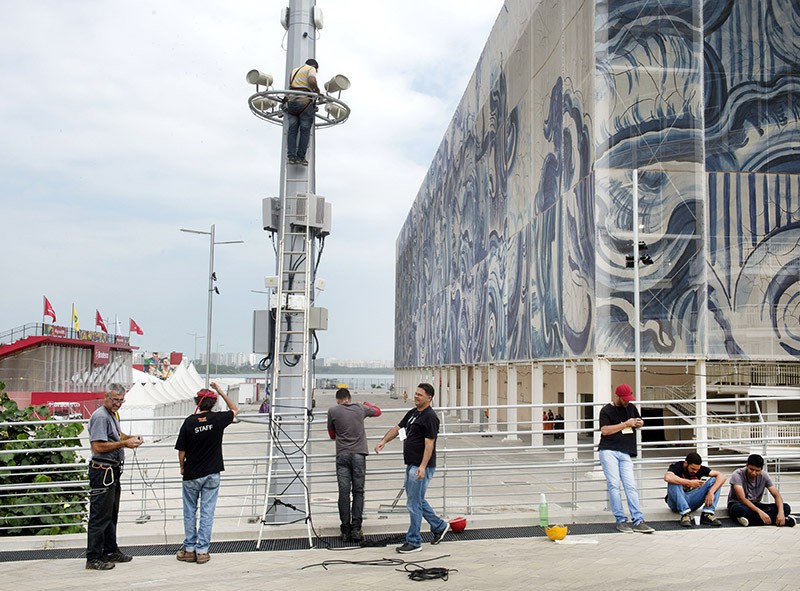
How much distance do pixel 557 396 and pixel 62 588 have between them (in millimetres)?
36421

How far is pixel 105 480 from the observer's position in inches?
325

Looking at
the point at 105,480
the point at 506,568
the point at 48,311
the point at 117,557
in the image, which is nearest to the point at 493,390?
the point at 506,568

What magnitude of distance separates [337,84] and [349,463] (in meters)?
5.19

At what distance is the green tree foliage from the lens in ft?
33.4

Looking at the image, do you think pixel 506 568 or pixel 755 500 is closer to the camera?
pixel 506 568

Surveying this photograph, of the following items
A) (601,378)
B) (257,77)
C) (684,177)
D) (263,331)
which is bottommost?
(601,378)

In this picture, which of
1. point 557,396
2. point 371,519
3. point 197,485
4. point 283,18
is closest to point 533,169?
point 557,396

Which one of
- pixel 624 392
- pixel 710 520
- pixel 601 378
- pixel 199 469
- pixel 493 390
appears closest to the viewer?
pixel 199 469

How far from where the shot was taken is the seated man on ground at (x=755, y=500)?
9812 millimetres

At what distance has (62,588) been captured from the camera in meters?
7.26

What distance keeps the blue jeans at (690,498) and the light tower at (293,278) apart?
15.4ft

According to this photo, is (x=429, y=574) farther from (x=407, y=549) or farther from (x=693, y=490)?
(x=693, y=490)

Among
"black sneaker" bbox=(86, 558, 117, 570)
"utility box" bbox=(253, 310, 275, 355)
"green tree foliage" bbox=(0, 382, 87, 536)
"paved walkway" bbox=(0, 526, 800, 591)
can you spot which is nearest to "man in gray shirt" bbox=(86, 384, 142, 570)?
"black sneaker" bbox=(86, 558, 117, 570)

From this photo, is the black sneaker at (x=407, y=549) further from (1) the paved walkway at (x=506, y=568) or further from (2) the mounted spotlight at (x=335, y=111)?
(2) the mounted spotlight at (x=335, y=111)
